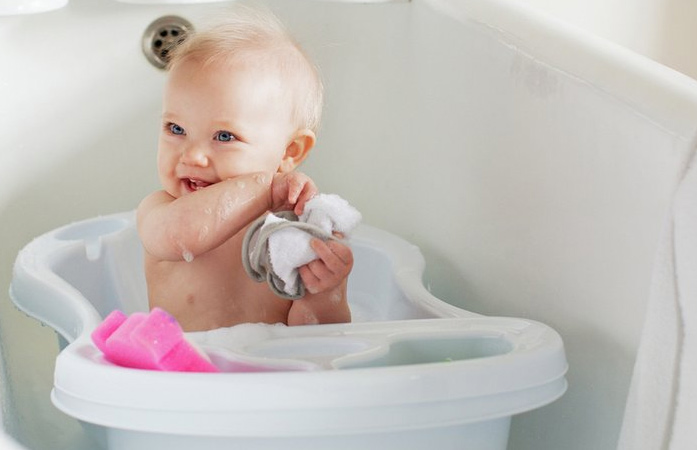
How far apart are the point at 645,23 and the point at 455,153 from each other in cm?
84

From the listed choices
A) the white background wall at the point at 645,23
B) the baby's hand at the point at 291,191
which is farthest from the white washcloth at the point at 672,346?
the white background wall at the point at 645,23

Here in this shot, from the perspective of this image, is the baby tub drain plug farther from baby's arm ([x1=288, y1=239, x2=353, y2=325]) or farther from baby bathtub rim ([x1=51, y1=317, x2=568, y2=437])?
baby bathtub rim ([x1=51, y1=317, x2=568, y2=437])

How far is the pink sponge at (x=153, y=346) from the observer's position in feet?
2.84

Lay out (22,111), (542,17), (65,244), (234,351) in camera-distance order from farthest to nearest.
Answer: (22,111), (65,244), (542,17), (234,351)

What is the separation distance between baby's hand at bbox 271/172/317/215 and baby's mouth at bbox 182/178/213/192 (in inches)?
3.6

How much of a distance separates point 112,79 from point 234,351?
85 cm

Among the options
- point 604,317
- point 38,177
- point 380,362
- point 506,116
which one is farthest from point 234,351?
point 38,177

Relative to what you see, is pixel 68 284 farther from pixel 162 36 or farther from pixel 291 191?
pixel 162 36

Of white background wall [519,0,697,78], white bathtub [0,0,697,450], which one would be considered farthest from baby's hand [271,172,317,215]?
white background wall [519,0,697,78]

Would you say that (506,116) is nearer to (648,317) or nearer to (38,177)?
(648,317)

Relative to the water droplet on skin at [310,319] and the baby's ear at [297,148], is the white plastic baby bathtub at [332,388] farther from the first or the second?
the baby's ear at [297,148]

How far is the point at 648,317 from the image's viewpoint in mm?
850

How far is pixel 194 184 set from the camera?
4.08 feet

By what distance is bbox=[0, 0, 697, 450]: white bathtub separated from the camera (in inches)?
39.7
